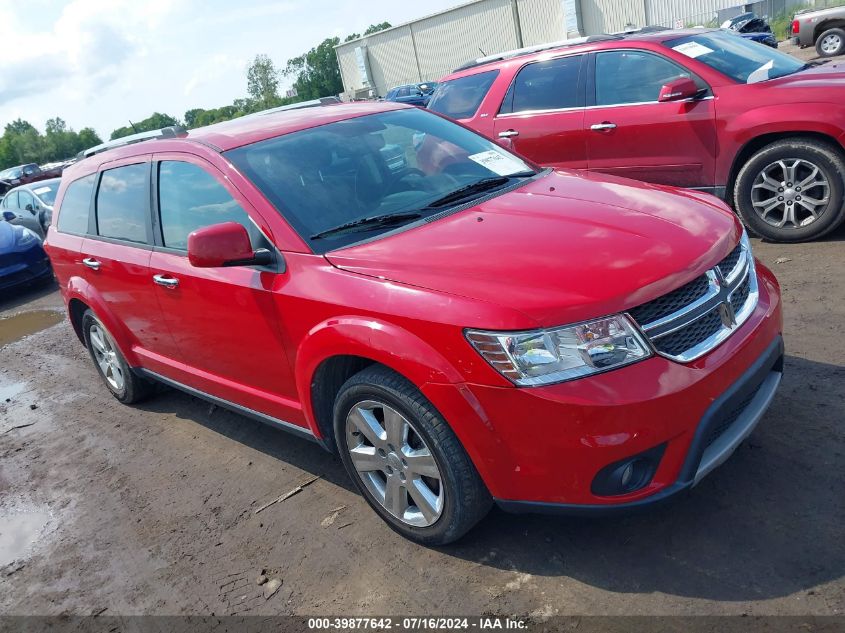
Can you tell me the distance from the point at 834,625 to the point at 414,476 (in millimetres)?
1506

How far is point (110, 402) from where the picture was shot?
5.55 metres

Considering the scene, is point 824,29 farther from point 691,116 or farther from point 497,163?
point 497,163

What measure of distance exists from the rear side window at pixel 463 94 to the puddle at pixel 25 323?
5.18m

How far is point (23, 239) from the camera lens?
10398mm

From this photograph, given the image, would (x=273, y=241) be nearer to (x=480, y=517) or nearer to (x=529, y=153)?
(x=480, y=517)

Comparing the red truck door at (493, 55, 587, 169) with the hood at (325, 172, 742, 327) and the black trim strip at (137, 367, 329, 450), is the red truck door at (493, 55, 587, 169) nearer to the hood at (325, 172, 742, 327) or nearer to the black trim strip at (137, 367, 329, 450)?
the hood at (325, 172, 742, 327)

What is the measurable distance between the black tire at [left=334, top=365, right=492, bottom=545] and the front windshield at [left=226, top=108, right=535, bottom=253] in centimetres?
65

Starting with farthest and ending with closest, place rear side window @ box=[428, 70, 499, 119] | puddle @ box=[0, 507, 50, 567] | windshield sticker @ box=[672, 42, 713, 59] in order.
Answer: rear side window @ box=[428, 70, 499, 119] → windshield sticker @ box=[672, 42, 713, 59] → puddle @ box=[0, 507, 50, 567]

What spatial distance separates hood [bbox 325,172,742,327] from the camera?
8.14 ft

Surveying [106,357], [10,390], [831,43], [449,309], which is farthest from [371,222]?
[831,43]

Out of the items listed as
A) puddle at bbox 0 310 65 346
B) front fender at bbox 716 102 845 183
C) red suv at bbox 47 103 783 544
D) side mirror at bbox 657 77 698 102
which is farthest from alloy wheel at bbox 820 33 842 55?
puddle at bbox 0 310 65 346

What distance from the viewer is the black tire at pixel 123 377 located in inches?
197

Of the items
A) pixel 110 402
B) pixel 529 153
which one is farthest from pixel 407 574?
pixel 529 153

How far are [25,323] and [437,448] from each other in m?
7.87
